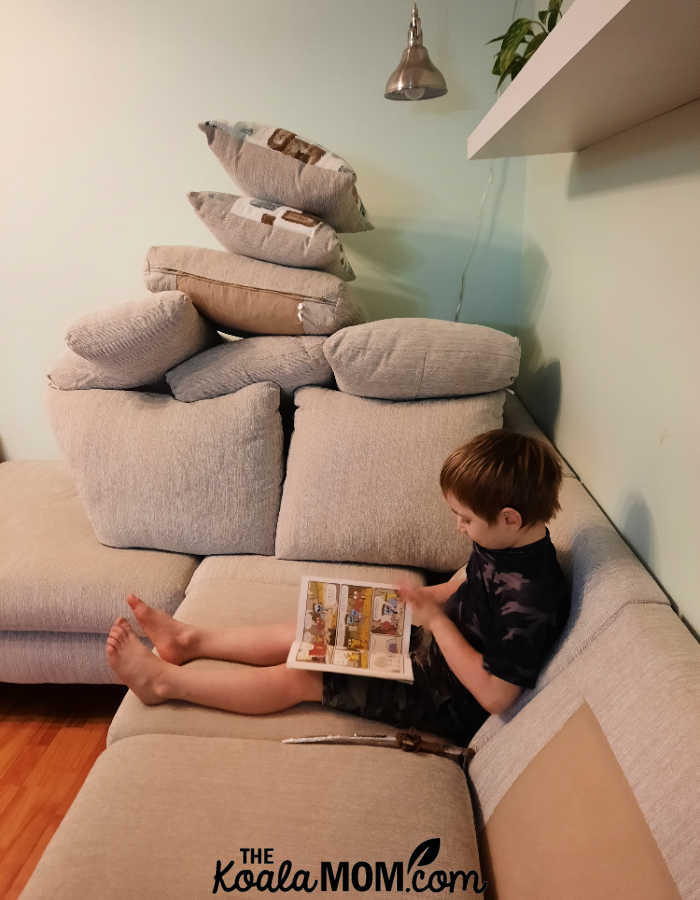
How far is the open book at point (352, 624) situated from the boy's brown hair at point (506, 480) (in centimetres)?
29

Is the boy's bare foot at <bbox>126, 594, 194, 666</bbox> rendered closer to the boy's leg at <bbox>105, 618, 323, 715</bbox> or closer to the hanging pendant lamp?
the boy's leg at <bbox>105, 618, 323, 715</bbox>

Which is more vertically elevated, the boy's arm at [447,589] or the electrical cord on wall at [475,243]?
the electrical cord on wall at [475,243]

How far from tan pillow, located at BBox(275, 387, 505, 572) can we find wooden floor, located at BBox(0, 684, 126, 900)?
27.4 inches

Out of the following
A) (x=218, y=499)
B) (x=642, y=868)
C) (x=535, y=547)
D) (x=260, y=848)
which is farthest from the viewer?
(x=218, y=499)

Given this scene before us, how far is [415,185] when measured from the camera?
208 centimetres

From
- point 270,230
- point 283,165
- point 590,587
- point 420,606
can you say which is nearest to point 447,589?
point 420,606

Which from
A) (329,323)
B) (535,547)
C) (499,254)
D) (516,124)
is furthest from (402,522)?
(499,254)

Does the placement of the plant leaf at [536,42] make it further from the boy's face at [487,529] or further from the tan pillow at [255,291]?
the boy's face at [487,529]

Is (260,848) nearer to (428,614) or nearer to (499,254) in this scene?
(428,614)

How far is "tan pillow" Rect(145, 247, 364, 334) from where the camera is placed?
1.69 meters

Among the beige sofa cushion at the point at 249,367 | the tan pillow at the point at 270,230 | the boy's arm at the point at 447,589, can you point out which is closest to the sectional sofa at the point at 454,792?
the boy's arm at the point at 447,589

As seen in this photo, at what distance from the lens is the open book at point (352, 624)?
1.24m

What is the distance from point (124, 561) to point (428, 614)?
844 millimetres

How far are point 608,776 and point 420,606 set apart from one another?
0.48m
